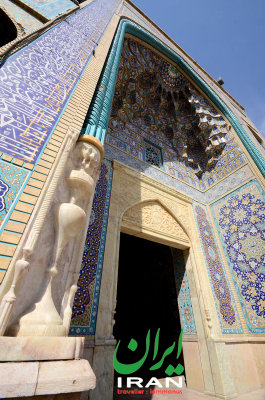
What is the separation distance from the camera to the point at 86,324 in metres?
1.86

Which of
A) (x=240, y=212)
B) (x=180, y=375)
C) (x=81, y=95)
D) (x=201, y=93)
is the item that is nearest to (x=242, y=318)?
(x=180, y=375)

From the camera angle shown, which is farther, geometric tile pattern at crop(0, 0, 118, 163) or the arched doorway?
the arched doorway

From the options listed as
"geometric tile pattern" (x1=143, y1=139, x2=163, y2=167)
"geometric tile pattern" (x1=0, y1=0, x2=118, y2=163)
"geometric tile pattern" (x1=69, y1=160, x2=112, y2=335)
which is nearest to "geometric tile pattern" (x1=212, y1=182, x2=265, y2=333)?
"geometric tile pattern" (x1=143, y1=139, x2=163, y2=167)

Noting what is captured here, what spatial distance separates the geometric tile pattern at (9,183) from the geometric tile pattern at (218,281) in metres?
3.20

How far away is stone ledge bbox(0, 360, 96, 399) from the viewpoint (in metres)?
0.55

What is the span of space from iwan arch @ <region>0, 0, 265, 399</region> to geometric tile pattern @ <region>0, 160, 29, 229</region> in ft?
0.04

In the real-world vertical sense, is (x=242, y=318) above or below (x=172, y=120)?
below

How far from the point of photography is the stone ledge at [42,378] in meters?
0.55

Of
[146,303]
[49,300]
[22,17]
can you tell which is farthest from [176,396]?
[22,17]

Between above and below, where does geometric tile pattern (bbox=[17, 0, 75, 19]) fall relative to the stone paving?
above

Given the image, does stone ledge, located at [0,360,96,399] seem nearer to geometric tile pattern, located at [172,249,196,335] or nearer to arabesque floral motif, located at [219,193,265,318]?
geometric tile pattern, located at [172,249,196,335]

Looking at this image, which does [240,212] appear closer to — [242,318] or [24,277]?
[242,318]

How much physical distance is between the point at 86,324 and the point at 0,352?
145 cm

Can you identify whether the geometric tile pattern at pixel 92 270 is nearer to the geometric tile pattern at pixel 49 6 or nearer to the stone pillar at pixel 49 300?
the stone pillar at pixel 49 300
